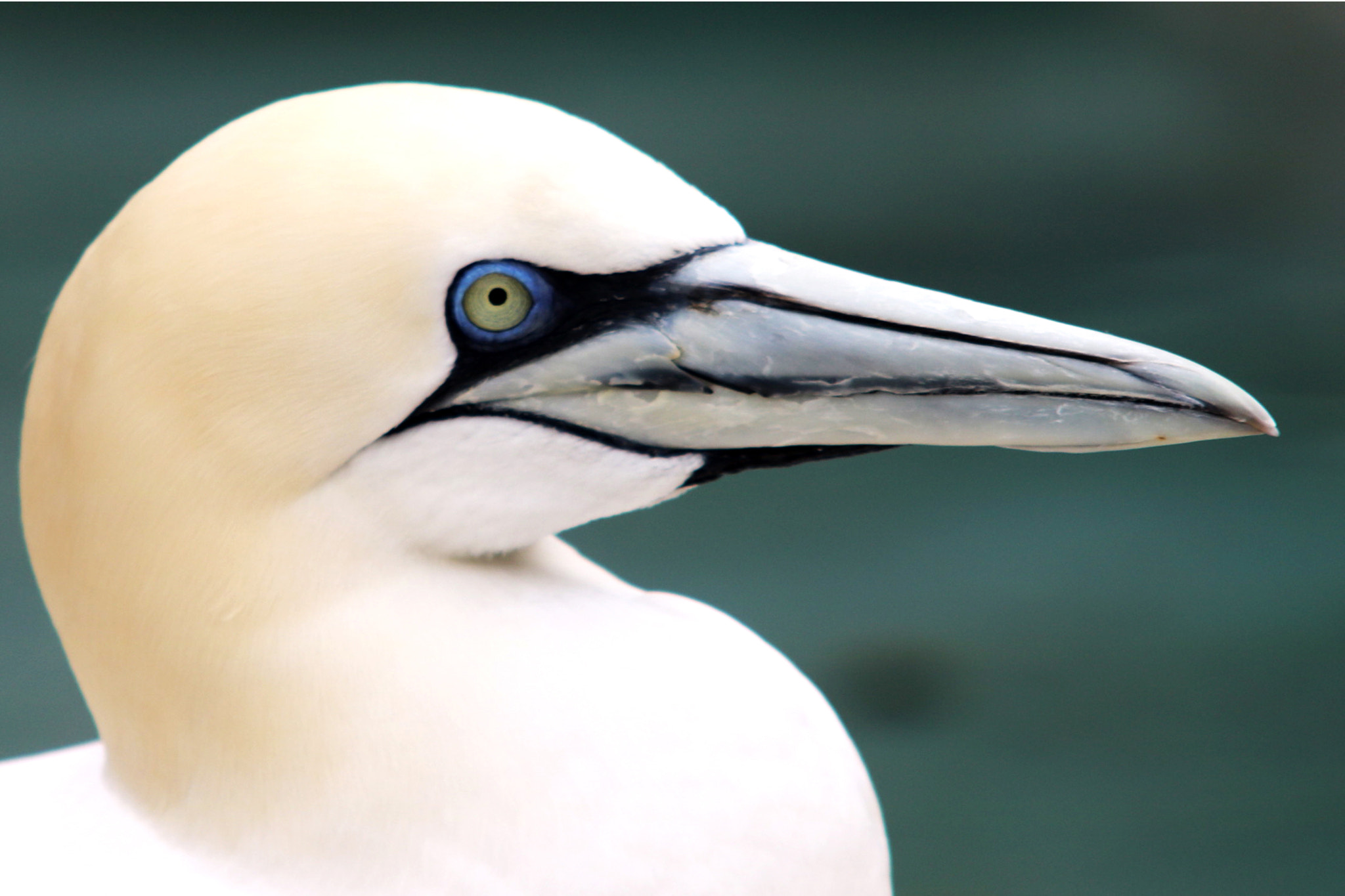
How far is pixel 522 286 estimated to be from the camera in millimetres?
972

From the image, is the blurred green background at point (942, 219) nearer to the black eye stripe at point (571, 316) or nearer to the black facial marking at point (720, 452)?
the black facial marking at point (720, 452)

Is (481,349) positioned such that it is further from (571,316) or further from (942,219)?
(942,219)

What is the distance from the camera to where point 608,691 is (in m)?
1.05

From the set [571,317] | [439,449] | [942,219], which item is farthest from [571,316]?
[942,219]

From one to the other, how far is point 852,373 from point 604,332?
200 millimetres

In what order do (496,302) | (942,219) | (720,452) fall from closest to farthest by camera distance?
1. (496,302)
2. (720,452)
3. (942,219)

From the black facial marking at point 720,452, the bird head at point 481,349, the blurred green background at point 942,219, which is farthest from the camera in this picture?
the blurred green background at point 942,219

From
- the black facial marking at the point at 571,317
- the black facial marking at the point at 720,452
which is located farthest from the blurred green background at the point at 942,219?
the black facial marking at the point at 571,317

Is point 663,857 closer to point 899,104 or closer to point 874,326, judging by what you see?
point 874,326

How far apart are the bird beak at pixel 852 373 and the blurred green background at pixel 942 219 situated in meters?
1.57

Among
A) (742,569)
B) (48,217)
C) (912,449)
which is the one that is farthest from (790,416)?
(48,217)

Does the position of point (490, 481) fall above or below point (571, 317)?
below

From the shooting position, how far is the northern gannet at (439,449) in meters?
0.94

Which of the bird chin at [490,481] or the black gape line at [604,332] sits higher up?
the black gape line at [604,332]
